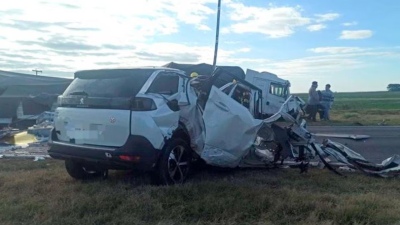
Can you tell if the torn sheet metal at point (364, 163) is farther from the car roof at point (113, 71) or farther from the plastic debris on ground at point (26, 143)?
the plastic debris on ground at point (26, 143)

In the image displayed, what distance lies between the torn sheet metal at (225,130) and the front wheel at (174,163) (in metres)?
0.31

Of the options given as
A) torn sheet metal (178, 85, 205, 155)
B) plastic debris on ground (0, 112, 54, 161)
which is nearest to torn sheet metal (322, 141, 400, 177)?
torn sheet metal (178, 85, 205, 155)

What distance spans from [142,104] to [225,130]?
5.54 ft

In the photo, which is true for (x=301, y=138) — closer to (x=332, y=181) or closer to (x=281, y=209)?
(x=332, y=181)

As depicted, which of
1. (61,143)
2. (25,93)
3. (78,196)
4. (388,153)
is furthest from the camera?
(25,93)

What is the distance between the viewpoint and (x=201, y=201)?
220 inches

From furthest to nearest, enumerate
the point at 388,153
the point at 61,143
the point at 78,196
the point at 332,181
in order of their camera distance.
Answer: the point at 388,153 < the point at 332,181 < the point at 61,143 < the point at 78,196

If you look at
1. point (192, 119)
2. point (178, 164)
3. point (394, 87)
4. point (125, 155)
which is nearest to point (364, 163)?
point (192, 119)

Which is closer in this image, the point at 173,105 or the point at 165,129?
the point at 165,129

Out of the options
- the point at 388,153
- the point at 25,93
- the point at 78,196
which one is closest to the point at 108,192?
the point at 78,196

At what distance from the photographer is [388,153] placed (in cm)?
1084

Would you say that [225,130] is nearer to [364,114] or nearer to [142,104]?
[142,104]

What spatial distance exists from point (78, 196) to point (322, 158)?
437cm

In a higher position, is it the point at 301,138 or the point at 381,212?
the point at 301,138
